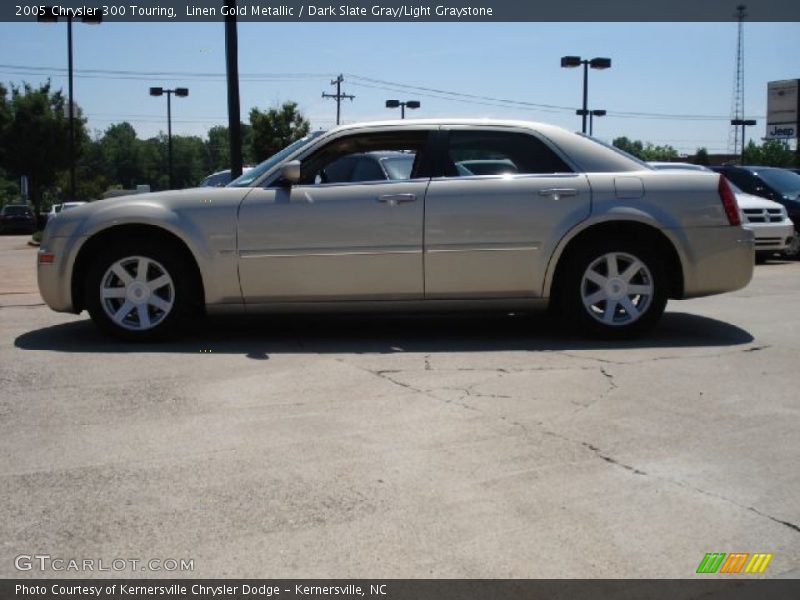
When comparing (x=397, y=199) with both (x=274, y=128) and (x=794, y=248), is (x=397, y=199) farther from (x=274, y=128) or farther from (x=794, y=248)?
(x=274, y=128)

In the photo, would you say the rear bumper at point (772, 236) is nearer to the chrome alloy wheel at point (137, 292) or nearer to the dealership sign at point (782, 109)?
the chrome alloy wheel at point (137, 292)

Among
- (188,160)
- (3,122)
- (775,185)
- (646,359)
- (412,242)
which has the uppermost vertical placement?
(188,160)

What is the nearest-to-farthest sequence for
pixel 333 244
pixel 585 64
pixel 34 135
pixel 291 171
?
1. pixel 291 171
2. pixel 333 244
3. pixel 585 64
4. pixel 34 135

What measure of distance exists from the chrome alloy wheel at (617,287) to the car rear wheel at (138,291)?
2955 mm

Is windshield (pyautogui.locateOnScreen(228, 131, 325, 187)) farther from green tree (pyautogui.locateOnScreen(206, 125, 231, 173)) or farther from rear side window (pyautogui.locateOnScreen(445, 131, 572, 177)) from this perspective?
green tree (pyautogui.locateOnScreen(206, 125, 231, 173))

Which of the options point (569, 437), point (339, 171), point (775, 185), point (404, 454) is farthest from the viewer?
point (775, 185)

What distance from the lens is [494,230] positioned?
21.6 ft

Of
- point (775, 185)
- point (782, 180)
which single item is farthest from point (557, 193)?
point (782, 180)

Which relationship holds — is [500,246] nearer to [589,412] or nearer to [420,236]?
[420,236]

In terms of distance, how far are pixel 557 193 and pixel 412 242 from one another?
1.11 m

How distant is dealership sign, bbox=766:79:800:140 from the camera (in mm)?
66000

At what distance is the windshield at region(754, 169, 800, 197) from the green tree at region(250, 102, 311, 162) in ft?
124
